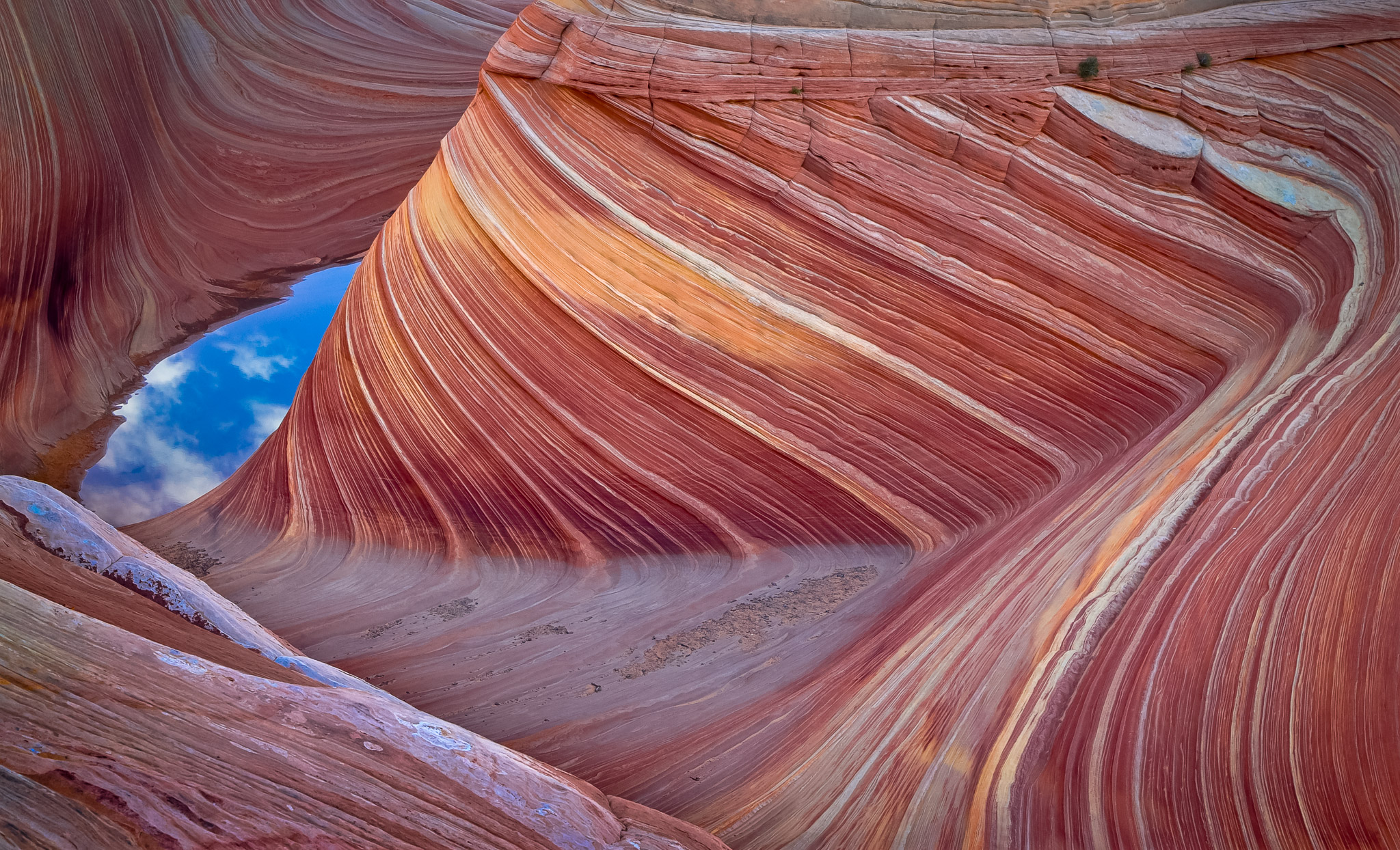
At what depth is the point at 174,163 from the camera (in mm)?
6328

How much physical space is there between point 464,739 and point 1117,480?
2.51m

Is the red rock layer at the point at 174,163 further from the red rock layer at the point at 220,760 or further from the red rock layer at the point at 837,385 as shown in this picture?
the red rock layer at the point at 220,760

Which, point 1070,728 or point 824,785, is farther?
point 824,785

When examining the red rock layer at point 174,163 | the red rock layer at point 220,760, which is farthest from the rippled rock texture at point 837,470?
the red rock layer at point 174,163

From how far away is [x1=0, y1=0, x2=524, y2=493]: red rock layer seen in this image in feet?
16.9

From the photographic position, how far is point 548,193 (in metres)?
3.71

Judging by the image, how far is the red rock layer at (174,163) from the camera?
5148 millimetres

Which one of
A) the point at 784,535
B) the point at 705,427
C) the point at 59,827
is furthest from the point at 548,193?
the point at 59,827

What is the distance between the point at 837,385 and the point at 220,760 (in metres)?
2.63

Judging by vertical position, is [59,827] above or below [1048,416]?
below

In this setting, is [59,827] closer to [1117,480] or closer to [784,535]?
[784,535]

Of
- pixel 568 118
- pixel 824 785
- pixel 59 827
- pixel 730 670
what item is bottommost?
pixel 59 827

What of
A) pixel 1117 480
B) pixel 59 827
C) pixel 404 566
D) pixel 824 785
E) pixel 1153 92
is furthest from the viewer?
pixel 404 566

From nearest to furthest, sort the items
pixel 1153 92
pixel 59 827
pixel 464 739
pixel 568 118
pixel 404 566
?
pixel 59 827 < pixel 464 739 < pixel 1153 92 < pixel 568 118 < pixel 404 566
